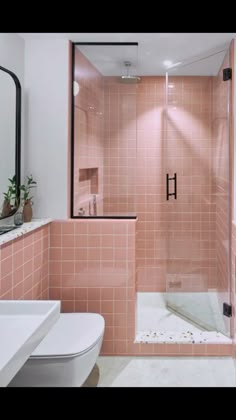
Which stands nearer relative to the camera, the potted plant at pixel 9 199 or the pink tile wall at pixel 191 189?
the potted plant at pixel 9 199

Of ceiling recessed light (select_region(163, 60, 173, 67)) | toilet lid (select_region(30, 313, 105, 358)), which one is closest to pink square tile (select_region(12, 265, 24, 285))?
toilet lid (select_region(30, 313, 105, 358))

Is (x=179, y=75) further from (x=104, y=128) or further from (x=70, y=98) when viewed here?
(x=70, y=98)

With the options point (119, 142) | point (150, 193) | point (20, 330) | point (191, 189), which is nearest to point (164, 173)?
point (150, 193)

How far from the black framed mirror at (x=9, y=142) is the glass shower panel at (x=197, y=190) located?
135cm

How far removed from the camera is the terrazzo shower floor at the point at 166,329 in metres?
2.33

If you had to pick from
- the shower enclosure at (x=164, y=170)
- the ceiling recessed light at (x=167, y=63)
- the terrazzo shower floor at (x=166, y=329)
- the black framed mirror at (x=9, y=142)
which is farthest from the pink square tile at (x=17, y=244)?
the ceiling recessed light at (x=167, y=63)

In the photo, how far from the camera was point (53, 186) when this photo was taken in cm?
237

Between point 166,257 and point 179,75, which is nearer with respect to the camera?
point 179,75

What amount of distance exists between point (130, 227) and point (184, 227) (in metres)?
0.86

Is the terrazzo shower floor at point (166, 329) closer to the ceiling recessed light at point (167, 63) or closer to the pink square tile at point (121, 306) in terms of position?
the pink square tile at point (121, 306)

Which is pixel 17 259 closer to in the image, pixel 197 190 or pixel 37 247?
pixel 37 247
